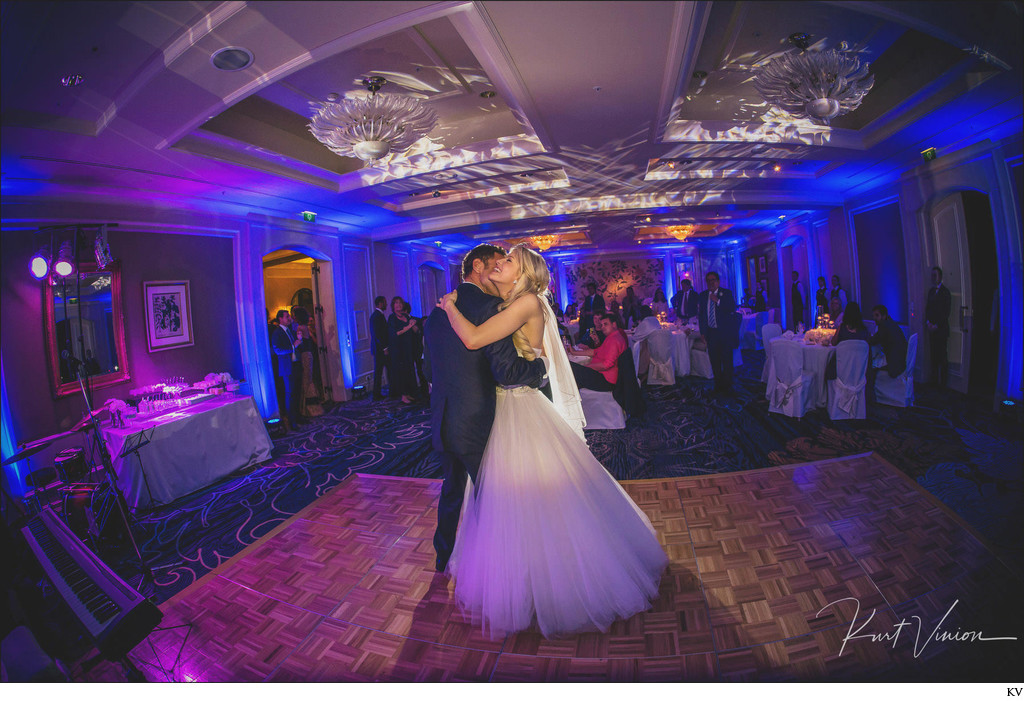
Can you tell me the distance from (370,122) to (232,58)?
0.94 metres

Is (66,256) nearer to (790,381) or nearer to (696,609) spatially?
(696,609)

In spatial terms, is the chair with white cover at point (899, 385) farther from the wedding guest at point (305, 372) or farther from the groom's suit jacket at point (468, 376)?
the wedding guest at point (305, 372)

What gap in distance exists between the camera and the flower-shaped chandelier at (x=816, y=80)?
301 centimetres

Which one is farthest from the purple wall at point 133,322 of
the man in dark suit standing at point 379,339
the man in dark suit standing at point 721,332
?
the man in dark suit standing at point 721,332

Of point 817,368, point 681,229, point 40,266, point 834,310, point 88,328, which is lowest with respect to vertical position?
point 817,368

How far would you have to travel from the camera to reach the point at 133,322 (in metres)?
4.82

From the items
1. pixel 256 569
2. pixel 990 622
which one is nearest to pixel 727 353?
pixel 990 622

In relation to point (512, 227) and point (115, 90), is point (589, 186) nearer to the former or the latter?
point (512, 227)

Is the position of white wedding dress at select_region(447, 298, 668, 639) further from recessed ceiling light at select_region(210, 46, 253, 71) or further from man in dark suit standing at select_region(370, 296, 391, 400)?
man in dark suit standing at select_region(370, 296, 391, 400)

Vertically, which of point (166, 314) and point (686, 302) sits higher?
point (166, 314)

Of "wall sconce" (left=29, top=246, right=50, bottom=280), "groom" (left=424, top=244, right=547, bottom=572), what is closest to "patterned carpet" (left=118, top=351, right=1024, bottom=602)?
"groom" (left=424, top=244, right=547, bottom=572)

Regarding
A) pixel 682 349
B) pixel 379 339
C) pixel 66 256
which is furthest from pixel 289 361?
pixel 682 349

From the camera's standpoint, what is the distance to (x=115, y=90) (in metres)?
2.81

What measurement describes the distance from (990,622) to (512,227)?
27.2 ft
